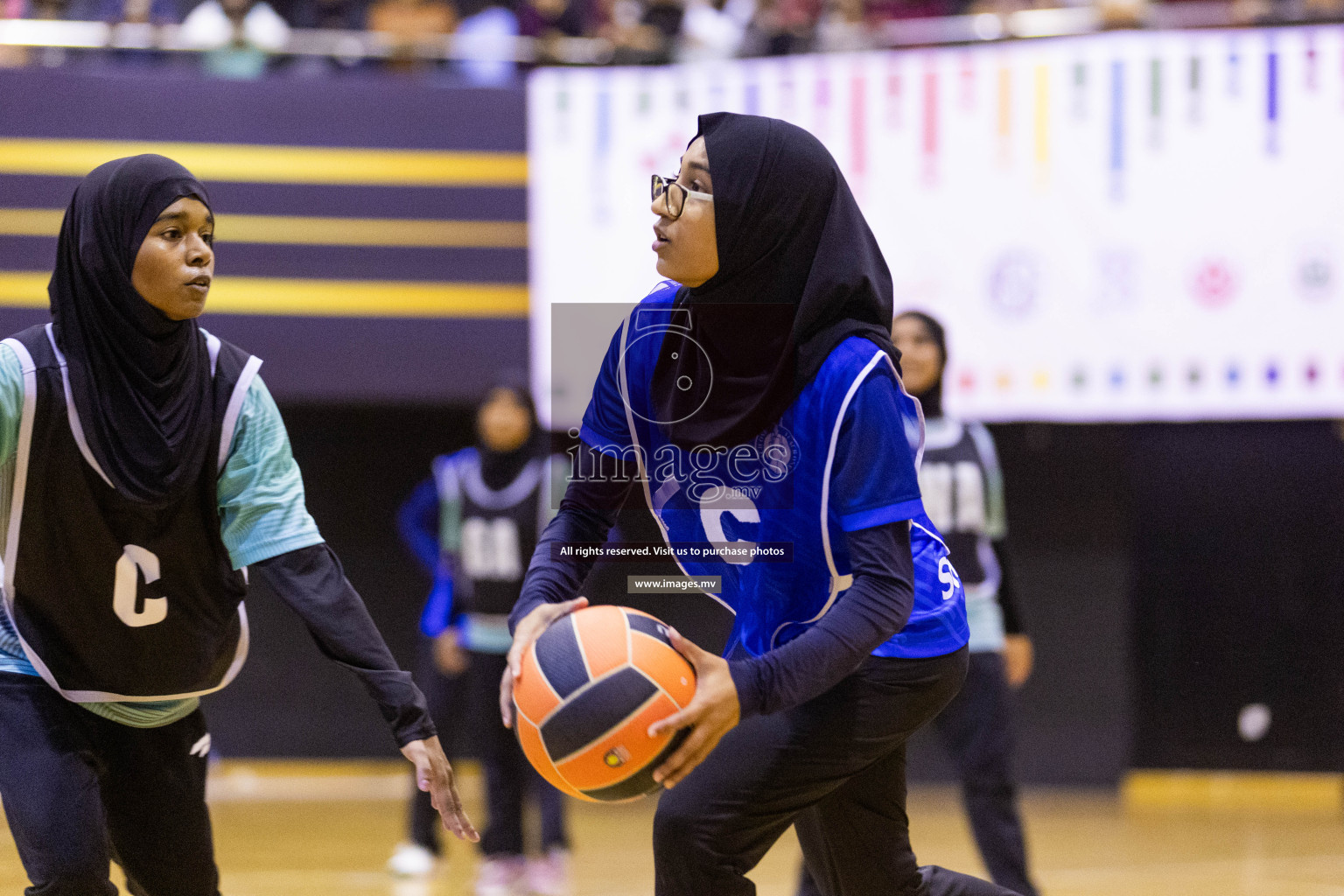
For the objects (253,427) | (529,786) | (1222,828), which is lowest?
(1222,828)

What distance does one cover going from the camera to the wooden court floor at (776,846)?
5.25m

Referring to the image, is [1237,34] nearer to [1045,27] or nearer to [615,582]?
[1045,27]

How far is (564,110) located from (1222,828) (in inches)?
189

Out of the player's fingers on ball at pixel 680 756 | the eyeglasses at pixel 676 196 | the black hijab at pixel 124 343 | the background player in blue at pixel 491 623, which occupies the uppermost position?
the eyeglasses at pixel 676 196

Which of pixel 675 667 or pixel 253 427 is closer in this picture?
pixel 675 667

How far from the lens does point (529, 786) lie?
237 inches

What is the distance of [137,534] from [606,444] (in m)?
0.92

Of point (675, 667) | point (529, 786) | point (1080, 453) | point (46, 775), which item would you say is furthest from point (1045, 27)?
point (46, 775)

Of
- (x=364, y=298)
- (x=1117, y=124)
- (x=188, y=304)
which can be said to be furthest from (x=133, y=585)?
(x=1117, y=124)

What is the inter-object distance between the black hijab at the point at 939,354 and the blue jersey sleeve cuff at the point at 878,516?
2357 mm

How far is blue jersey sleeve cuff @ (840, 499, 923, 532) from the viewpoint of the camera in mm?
2332

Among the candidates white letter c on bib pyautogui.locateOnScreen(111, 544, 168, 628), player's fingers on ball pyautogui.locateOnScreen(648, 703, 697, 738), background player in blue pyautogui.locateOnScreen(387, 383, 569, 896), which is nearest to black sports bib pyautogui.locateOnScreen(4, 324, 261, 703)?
white letter c on bib pyautogui.locateOnScreen(111, 544, 168, 628)

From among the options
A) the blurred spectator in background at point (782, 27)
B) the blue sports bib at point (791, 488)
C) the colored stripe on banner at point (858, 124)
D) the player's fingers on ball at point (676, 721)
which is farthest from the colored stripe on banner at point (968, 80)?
the player's fingers on ball at point (676, 721)

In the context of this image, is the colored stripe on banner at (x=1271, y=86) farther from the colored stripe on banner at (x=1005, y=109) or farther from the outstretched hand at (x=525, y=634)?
the outstretched hand at (x=525, y=634)
